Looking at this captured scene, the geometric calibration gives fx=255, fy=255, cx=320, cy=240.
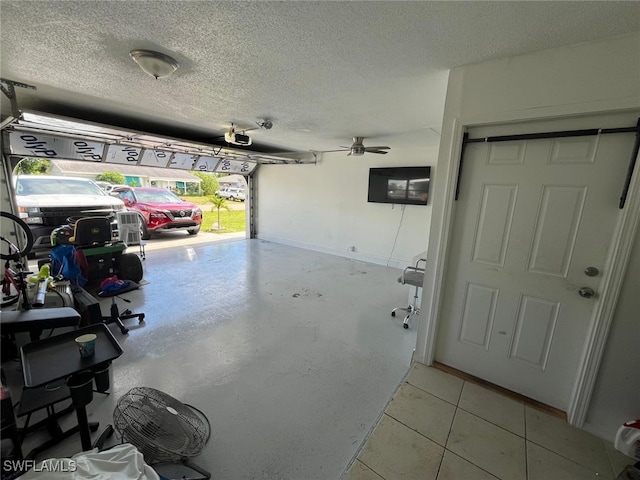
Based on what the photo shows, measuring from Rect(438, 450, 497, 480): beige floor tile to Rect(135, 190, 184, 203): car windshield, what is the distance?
7.79m

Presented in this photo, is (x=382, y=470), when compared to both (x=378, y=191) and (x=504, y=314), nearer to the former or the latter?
(x=504, y=314)

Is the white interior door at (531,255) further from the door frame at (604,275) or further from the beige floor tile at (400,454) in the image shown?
the beige floor tile at (400,454)

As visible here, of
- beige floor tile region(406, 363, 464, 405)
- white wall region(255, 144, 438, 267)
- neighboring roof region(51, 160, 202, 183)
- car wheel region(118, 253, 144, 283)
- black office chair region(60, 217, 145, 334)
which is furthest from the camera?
neighboring roof region(51, 160, 202, 183)

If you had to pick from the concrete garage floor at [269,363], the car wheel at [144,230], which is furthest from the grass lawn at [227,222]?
the concrete garage floor at [269,363]

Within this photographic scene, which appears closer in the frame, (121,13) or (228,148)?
(121,13)

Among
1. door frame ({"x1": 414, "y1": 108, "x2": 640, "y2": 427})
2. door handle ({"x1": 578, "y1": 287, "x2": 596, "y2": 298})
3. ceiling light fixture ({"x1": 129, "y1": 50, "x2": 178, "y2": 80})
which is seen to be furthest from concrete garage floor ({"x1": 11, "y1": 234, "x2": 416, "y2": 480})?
ceiling light fixture ({"x1": 129, "y1": 50, "x2": 178, "y2": 80})

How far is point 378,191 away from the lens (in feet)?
17.0

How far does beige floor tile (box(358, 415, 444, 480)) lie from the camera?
140 centimetres

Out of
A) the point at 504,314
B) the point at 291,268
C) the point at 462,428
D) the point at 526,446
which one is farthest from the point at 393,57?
the point at 291,268

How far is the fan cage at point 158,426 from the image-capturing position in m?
1.23

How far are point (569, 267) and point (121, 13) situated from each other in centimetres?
303

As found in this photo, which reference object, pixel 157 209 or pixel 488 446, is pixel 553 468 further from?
pixel 157 209

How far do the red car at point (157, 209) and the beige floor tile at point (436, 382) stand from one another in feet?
22.4

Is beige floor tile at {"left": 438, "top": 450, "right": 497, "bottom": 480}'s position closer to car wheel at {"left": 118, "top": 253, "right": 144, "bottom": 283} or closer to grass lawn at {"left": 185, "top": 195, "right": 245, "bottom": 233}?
car wheel at {"left": 118, "top": 253, "right": 144, "bottom": 283}
